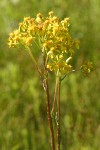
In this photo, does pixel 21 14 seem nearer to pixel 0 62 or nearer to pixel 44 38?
pixel 0 62

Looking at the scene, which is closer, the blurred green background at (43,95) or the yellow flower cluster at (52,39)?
the yellow flower cluster at (52,39)

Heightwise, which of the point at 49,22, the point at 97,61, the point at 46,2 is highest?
the point at 46,2

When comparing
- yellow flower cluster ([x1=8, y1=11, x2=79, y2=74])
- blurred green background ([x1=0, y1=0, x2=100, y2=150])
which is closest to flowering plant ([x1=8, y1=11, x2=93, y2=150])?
yellow flower cluster ([x1=8, y1=11, x2=79, y2=74])

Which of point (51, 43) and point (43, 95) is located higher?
point (43, 95)

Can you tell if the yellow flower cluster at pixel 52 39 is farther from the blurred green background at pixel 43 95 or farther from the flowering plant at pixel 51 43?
the blurred green background at pixel 43 95

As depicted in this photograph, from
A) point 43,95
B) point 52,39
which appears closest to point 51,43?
point 52,39

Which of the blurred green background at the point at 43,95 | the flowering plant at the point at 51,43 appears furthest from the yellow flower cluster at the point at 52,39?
the blurred green background at the point at 43,95

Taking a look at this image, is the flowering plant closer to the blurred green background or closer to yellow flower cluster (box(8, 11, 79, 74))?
yellow flower cluster (box(8, 11, 79, 74))

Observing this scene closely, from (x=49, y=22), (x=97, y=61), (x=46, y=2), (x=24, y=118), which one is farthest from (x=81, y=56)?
(x=49, y=22)

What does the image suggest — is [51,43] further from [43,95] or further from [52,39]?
[43,95]
